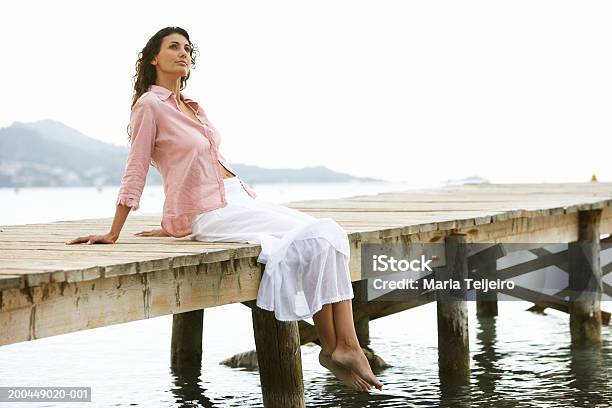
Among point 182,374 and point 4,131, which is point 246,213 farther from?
point 4,131

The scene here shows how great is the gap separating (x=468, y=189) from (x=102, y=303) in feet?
26.8

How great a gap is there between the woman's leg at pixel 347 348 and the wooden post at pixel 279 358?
2.10ft

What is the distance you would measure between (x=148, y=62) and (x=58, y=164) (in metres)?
86.5

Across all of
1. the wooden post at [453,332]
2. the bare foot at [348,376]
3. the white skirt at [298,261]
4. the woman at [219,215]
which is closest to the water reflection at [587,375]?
the wooden post at [453,332]

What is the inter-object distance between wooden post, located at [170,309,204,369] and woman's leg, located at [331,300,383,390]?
3699 mm

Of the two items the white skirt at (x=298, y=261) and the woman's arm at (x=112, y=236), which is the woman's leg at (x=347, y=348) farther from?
the woman's arm at (x=112, y=236)

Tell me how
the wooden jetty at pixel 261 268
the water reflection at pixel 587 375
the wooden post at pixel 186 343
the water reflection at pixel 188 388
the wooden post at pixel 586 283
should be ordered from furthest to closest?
the wooden post at pixel 586 283 → the wooden post at pixel 186 343 → the water reflection at pixel 188 388 → the water reflection at pixel 587 375 → the wooden jetty at pixel 261 268

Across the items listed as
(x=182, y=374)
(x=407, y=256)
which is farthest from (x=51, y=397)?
(x=407, y=256)

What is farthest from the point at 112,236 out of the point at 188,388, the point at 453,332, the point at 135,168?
the point at 453,332

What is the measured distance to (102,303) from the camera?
4.89 meters

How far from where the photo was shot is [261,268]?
5.84 metres

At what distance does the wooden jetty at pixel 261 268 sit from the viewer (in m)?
4.68

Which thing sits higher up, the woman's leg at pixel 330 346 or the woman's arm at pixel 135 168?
the woman's arm at pixel 135 168

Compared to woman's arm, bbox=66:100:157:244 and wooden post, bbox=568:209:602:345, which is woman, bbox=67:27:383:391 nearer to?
woman's arm, bbox=66:100:157:244
